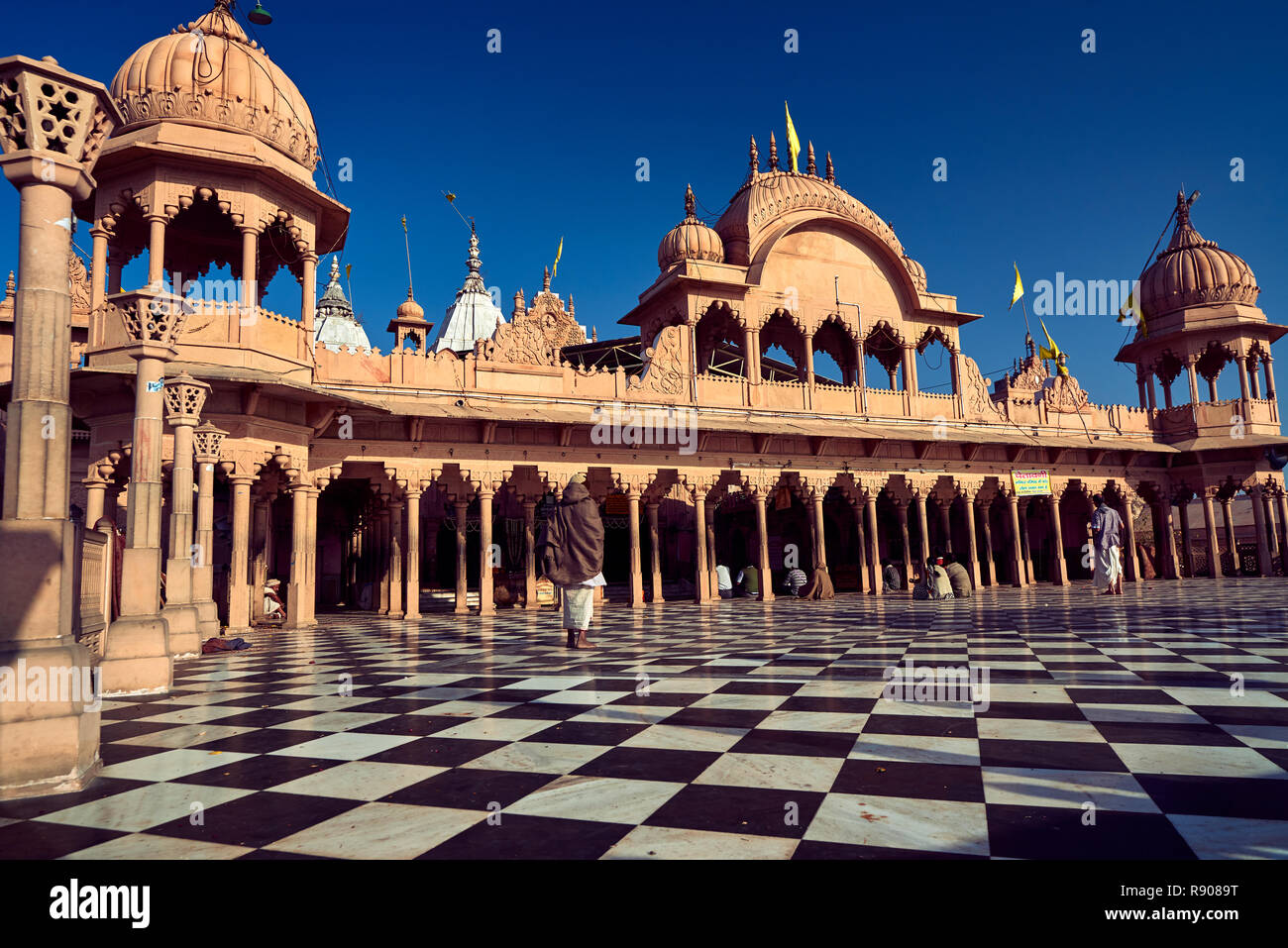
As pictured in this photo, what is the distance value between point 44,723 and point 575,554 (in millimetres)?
4979

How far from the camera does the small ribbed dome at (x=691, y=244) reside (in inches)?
702

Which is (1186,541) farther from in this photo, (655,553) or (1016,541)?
(655,553)

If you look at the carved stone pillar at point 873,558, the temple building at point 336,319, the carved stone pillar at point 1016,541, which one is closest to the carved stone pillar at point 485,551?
the carved stone pillar at point 873,558

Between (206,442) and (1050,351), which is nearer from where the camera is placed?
(206,442)

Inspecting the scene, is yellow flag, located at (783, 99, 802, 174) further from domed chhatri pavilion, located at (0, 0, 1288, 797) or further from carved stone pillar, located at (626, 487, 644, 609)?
carved stone pillar, located at (626, 487, 644, 609)

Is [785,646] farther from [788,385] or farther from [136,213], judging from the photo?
[136,213]

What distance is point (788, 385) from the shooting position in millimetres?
18391

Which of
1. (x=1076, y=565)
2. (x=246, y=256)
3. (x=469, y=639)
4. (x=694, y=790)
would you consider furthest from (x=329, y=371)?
(x=1076, y=565)

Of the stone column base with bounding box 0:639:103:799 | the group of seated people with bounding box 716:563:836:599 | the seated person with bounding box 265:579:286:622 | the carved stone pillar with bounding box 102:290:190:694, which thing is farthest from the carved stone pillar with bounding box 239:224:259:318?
the group of seated people with bounding box 716:563:836:599

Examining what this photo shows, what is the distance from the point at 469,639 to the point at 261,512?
7.84 m

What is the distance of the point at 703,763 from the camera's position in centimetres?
308

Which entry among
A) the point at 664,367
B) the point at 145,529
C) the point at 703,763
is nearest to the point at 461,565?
the point at 664,367

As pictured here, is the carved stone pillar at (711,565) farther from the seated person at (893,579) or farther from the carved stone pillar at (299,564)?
the carved stone pillar at (299,564)

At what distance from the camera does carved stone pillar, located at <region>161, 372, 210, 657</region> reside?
8211mm
